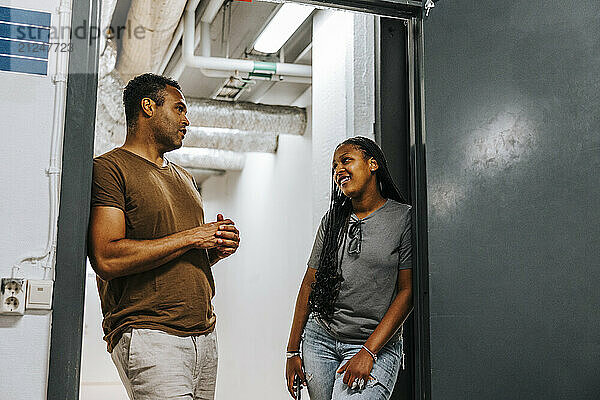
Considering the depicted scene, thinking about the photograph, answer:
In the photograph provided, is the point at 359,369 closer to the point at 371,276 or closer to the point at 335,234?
the point at 371,276

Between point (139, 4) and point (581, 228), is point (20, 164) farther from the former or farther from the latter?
point (581, 228)

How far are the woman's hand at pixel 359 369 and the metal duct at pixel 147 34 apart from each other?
1541 mm

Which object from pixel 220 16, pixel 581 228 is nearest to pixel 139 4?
pixel 220 16

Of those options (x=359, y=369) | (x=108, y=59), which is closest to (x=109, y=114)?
(x=108, y=59)

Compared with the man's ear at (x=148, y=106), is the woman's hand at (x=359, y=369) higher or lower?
lower

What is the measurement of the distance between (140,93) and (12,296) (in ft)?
2.71

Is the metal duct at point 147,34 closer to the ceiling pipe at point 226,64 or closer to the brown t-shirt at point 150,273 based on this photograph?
the ceiling pipe at point 226,64

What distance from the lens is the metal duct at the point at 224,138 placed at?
3.79 meters

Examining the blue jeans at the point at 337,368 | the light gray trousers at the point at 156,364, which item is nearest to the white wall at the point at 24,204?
the light gray trousers at the point at 156,364

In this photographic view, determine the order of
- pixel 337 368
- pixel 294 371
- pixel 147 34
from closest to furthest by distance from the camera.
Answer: pixel 337 368, pixel 294 371, pixel 147 34

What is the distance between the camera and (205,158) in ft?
13.8

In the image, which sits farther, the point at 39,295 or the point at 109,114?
the point at 109,114

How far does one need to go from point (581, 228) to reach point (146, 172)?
1.33m

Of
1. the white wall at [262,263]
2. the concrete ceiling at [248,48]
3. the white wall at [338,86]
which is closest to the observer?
the white wall at [338,86]
